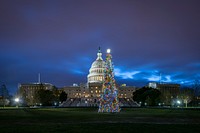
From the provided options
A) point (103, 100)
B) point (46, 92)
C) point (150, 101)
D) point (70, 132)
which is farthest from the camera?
point (46, 92)

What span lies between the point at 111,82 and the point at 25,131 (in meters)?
36.0

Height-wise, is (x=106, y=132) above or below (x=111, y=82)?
below

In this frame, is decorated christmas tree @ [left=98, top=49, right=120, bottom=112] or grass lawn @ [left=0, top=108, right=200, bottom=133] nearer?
grass lawn @ [left=0, top=108, right=200, bottom=133]

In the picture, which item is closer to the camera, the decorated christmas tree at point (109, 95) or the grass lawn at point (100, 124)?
the grass lawn at point (100, 124)

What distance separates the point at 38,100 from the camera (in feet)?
456

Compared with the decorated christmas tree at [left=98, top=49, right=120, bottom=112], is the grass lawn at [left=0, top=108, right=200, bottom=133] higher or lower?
lower

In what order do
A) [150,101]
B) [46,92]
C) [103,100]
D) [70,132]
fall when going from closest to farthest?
1. [70,132]
2. [103,100]
3. [150,101]
4. [46,92]

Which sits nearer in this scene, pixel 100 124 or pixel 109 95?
pixel 100 124

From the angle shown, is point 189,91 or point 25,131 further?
point 189,91

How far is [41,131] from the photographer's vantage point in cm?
2098

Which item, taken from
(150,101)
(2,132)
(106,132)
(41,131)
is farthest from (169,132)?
(150,101)

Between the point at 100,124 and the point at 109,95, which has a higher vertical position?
the point at 109,95

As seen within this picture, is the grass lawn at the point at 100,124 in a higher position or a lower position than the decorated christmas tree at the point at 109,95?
lower

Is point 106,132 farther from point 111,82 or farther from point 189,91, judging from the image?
point 189,91
